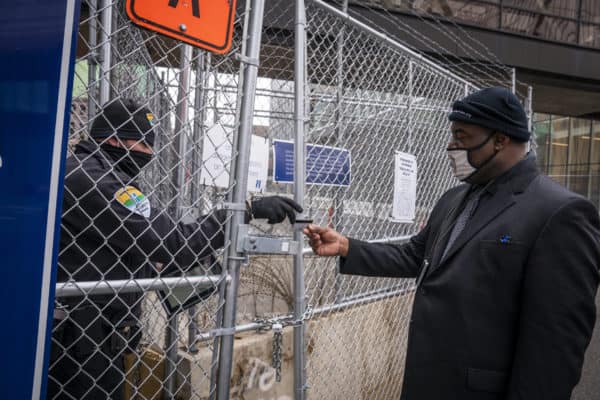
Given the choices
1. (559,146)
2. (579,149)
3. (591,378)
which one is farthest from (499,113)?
(559,146)

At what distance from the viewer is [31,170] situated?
1256 millimetres

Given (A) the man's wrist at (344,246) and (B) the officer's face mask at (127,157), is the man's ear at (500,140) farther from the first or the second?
(B) the officer's face mask at (127,157)

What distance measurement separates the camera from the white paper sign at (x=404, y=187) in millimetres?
3891

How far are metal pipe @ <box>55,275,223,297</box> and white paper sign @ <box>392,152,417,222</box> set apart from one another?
2.12m

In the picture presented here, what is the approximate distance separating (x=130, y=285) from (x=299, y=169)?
3.36 ft

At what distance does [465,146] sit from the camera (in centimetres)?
236

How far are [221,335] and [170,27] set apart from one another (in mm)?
1293

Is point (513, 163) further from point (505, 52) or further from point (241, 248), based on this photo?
point (505, 52)

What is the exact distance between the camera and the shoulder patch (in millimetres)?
2160

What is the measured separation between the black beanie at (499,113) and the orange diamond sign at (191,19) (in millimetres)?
1179

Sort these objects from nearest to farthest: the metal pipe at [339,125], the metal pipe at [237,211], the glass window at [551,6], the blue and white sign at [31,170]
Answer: the blue and white sign at [31,170] → the metal pipe at [237,211] → the metal pipe at [339,125] → the glass window at [551,6]

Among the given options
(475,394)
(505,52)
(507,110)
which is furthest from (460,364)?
(505,52)

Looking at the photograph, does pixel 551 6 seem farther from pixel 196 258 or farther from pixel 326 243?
pixel 196 258

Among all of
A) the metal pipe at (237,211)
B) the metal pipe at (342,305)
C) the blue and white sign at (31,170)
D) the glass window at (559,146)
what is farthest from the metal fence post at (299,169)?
the glass window at (559,146)
